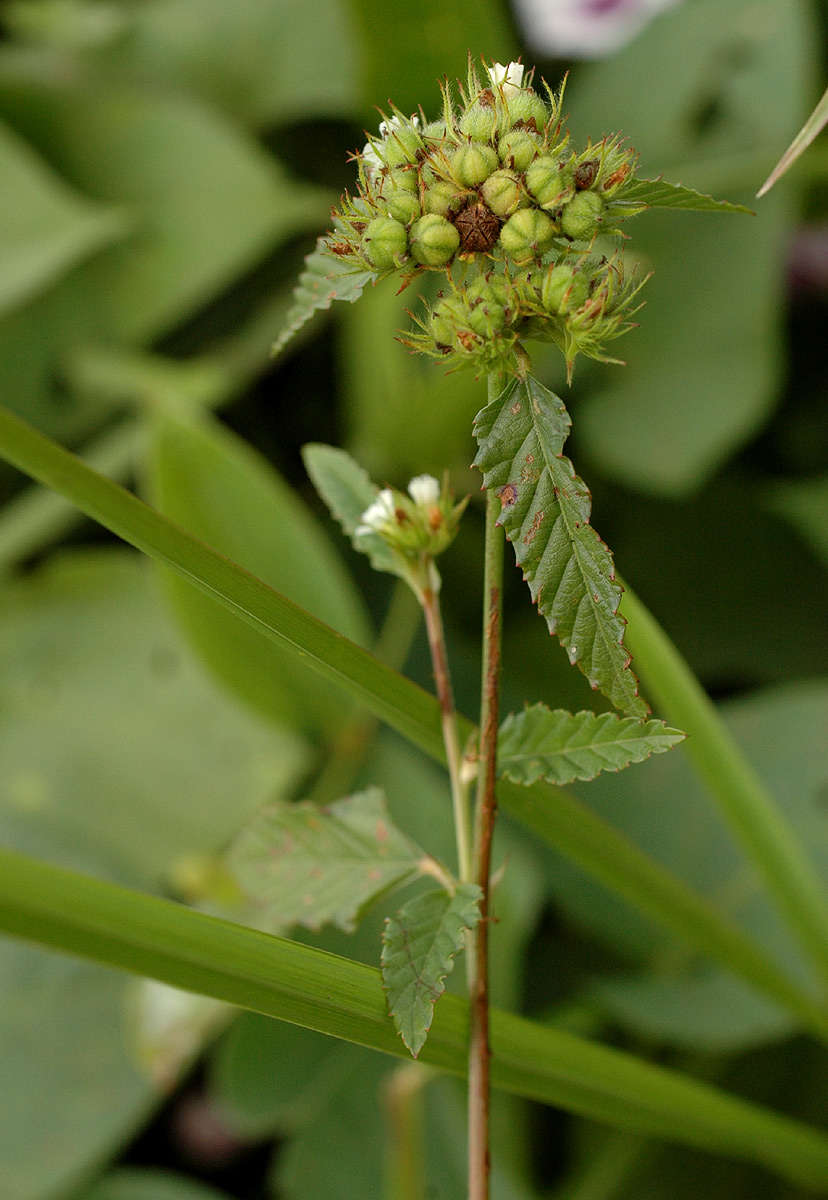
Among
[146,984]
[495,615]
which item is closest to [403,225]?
[495,615]

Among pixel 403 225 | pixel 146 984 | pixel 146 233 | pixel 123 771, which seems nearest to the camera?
pixel 403 225

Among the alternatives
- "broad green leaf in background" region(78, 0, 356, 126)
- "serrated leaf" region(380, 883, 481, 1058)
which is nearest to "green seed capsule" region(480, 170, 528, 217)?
"serrated leaf" region(380, 883, 481, 1058)

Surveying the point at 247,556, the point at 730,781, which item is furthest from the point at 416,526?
the point at 247,556

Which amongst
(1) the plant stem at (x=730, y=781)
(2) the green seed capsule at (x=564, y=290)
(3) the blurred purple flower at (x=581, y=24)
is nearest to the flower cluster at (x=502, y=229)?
(2) the green seed capsule at (x=564, y=290)

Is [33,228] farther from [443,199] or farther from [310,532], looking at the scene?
[443,199]

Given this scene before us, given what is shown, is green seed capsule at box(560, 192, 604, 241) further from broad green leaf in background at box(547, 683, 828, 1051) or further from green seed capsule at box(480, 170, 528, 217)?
broad green leaf in background at box(547, 683, 828, 1051)

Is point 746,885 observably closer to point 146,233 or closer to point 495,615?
point 495,615

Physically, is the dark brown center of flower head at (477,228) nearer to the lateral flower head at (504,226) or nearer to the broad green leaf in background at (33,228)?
the lateral flower head at (504,226)
